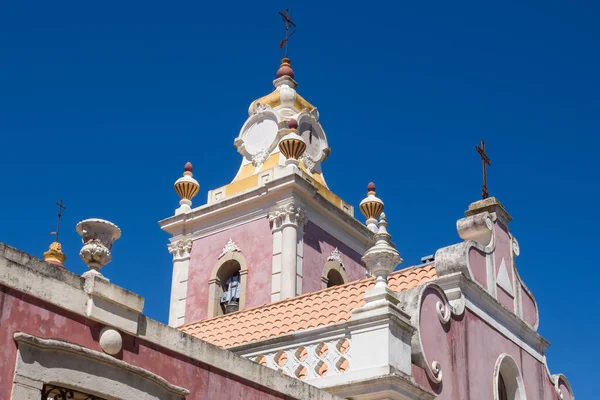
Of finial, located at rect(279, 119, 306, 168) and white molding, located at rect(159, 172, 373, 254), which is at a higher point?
finial, located at rect(279, 119, 306, 168)

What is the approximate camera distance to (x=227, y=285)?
807 inches

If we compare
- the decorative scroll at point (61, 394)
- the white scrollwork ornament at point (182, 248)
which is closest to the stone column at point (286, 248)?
the white scrollwork ornament at point (182, 248)

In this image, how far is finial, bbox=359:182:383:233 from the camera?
21.4 meters

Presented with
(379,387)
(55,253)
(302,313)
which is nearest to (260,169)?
(55,253)

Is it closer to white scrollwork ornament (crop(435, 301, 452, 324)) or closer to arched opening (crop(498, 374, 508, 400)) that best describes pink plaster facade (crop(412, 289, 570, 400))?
A: white scrollwork ornament (crop(435, 301, 452, 324))

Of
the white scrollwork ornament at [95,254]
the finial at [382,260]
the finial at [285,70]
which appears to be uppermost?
the finial at [285,70]

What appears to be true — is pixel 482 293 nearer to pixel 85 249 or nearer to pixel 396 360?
pixel 396 360

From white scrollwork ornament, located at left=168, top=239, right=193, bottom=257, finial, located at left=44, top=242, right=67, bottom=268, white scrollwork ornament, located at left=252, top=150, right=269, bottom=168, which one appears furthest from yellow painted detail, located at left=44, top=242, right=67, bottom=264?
Result: white scrollwork ornament, located at left=252, top=150, right=269, bottom=168

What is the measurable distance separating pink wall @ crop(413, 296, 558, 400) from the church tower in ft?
16.7

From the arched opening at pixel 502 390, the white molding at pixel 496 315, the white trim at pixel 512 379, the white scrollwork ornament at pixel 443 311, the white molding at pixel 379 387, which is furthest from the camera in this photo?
the white trim at pixel 512 379

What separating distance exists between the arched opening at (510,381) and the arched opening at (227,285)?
245 inches

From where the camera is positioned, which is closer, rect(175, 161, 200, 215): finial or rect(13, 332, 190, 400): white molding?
rect(13, 332, 190, 400): white molding

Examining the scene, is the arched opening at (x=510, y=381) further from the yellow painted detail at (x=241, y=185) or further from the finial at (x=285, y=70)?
the finial at (x=285, y=70)

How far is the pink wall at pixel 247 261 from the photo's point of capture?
19.5m
